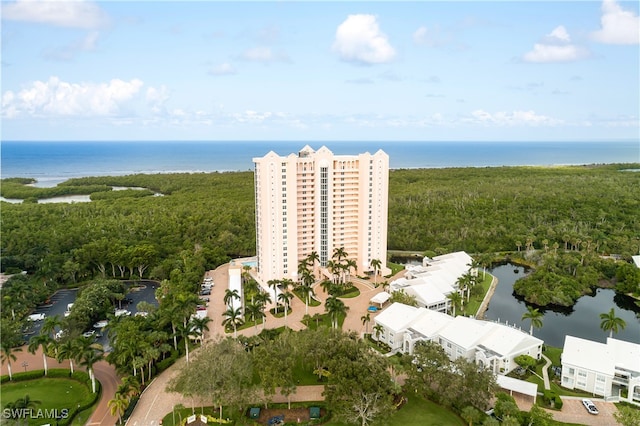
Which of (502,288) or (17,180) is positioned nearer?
(502,288)

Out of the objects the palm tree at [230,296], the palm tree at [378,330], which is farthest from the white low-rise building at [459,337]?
the palm tree at [230,296]

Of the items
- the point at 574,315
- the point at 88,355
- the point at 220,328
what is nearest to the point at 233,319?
the point at 220,328

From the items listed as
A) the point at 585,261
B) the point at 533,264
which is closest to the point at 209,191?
the point at 533,264

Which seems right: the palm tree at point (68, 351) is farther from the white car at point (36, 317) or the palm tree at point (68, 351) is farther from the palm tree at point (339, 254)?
the palm tree at point (339, 254)

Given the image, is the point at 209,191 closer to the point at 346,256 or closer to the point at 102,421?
the point at 346,256

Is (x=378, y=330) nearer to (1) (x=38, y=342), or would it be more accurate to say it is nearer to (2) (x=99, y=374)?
(2) (x=99, y=374)

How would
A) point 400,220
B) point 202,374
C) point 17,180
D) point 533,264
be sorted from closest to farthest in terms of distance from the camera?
point 202,374 < point 533,264 < point 400,220 < point 17,180
